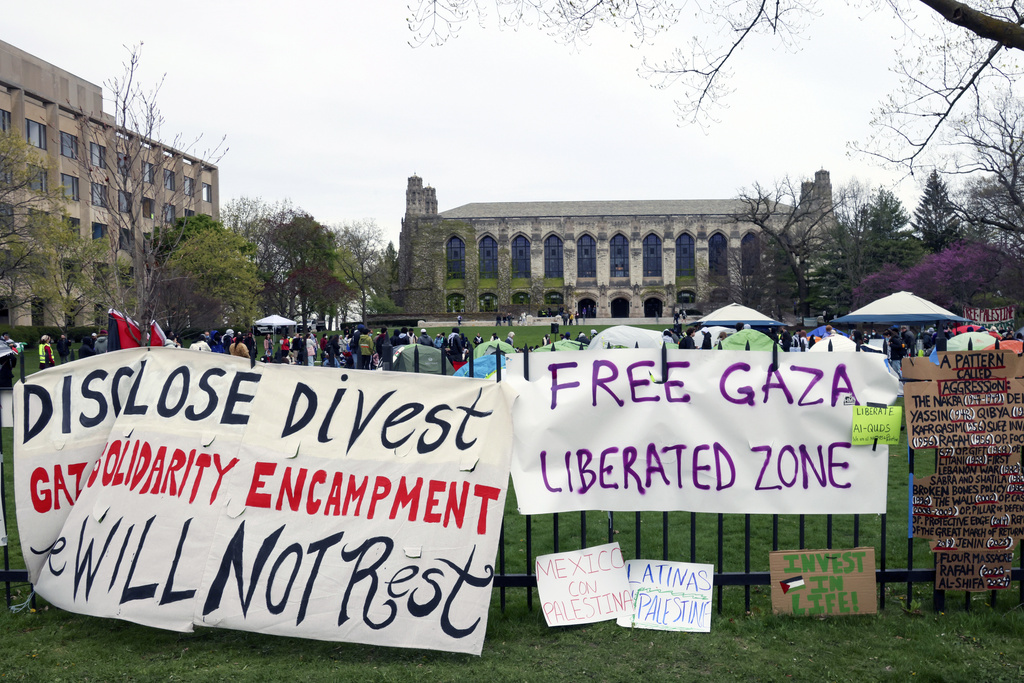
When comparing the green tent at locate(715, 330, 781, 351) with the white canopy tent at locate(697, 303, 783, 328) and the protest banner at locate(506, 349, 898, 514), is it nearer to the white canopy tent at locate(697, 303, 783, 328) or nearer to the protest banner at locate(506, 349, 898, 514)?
the white canopy tent at locate(697, 303, 783, 328)

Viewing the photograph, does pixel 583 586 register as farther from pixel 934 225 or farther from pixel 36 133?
pixel 934 225

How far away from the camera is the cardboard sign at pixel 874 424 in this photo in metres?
3.68

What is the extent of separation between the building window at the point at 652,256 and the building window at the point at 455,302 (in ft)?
65.6

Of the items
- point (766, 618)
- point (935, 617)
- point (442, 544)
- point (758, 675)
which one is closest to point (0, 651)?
point (442, 544)

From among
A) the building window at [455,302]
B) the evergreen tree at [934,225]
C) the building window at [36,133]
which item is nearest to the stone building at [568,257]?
the building window at [455,302]

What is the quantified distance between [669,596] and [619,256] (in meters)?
77.1

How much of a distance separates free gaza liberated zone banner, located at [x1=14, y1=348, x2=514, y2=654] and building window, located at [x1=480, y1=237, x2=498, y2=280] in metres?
74.9

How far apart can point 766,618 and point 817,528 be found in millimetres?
2167

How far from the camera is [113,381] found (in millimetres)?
4051

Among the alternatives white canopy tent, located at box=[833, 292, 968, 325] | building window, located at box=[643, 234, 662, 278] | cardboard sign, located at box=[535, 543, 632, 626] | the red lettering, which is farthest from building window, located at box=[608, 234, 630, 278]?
the red lettering

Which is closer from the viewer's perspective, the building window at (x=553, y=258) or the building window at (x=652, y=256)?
the building window at (x=652, y=256)

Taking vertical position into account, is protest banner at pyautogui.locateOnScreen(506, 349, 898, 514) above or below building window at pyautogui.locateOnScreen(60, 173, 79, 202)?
below

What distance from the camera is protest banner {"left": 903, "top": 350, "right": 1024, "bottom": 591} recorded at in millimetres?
3742

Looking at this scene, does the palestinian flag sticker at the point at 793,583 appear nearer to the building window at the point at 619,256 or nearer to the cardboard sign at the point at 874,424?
the cardboard sign at the point at 874,424
